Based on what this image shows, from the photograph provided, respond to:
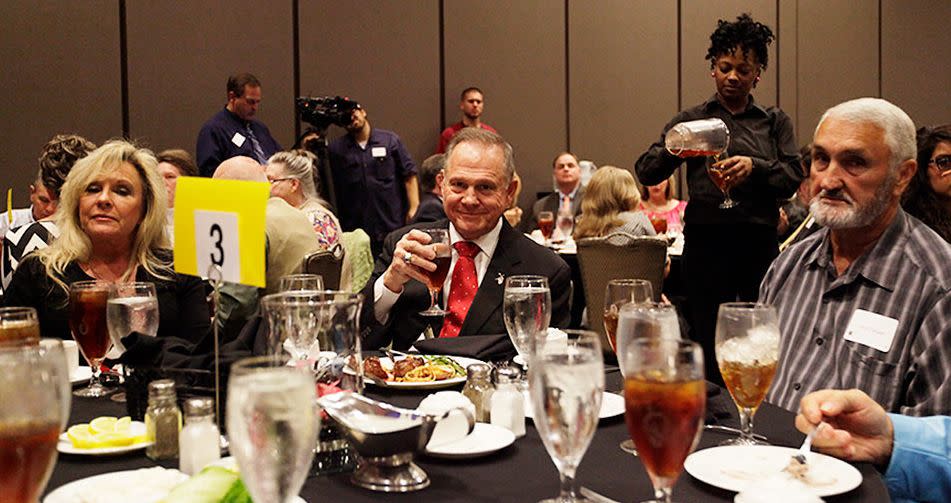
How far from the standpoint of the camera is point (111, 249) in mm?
2893

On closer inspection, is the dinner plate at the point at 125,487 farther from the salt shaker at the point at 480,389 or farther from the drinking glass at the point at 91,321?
the drinking glass at the point at 91,321

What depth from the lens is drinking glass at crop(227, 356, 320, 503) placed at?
886 mm

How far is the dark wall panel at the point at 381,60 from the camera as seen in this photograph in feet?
26.5

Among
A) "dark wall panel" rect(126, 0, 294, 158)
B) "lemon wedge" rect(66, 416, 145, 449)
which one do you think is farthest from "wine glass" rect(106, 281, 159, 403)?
"dark wall panel" rect(126, 0, 294, 158)

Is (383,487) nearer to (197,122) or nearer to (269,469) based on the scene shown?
(269,469)

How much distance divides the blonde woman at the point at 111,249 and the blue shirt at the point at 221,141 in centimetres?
408

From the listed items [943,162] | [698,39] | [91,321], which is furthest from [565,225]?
[91,321]

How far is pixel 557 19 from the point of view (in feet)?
31.0

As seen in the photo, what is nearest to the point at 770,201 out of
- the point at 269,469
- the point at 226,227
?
the point at 226,227

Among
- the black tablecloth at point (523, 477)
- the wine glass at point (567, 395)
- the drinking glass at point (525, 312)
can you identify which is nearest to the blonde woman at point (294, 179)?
the drinking glass at point (525, 312)

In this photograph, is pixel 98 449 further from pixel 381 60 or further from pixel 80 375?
pixel 381 60

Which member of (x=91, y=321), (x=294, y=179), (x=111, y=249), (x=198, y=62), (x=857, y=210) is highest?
(x=198, y=62)

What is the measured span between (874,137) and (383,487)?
1.59 m

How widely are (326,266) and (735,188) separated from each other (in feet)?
6.74
